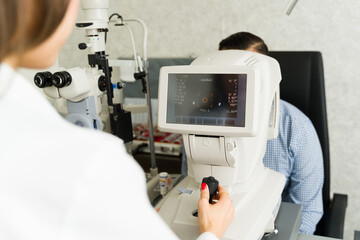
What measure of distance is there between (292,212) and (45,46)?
0.91 m

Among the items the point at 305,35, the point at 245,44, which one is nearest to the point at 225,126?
the point at 245,44

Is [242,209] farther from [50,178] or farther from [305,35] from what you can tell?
[305,35]

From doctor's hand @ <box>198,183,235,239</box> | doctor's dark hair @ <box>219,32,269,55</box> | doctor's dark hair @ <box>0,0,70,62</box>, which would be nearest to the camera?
doctor's dark hair @ <box>0,0,70,62</box>

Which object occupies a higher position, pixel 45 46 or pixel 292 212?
pixel 45 46

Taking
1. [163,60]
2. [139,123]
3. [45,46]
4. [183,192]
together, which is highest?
[45,46]

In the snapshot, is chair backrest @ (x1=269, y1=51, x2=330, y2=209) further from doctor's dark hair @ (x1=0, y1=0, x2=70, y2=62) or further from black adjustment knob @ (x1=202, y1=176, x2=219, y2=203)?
doctor's dark hair @ (x1=0, y1=0, x2=70, y2=62)

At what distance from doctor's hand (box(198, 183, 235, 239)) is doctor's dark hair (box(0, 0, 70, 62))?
500 millimetres

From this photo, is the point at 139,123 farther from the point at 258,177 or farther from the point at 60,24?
the point at 60,24

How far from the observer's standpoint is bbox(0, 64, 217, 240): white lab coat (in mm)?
405

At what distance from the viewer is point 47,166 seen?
41cm

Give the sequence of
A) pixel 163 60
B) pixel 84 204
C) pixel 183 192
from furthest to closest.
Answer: pixel 163 60
pixel 183 192
pixel 84 204

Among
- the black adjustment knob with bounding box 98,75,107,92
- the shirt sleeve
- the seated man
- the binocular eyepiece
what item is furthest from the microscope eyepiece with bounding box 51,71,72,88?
the shirt sleeve

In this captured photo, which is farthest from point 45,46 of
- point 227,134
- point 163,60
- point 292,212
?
point 163,60

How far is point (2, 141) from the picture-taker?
0.41m
